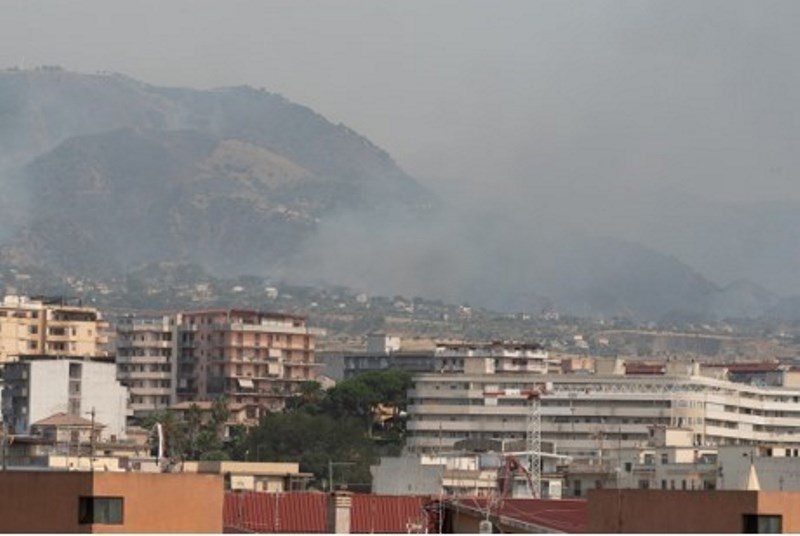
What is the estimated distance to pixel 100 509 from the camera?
32.9m

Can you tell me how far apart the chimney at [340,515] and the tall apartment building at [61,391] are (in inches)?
4620

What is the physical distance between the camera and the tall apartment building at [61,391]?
167 meters

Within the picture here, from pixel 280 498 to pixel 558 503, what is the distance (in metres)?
5.38

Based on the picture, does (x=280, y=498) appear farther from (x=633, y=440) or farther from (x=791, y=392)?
(x=791, y=392)

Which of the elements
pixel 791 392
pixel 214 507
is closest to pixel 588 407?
pixel 791 392

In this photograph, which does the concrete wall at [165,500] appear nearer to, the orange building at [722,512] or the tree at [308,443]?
the orange building at [722,512]

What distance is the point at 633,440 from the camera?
170125 millimetres

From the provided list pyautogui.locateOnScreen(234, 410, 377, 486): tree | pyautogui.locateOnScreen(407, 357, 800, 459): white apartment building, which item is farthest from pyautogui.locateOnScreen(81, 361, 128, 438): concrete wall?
pyautogui.locateOnScreen(407, 357, 800, 459): white apartment building

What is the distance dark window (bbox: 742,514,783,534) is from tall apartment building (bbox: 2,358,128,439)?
131707 mm

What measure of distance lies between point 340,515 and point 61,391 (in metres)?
126

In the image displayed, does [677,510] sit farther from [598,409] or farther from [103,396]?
[598,409]

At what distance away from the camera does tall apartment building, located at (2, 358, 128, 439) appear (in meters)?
167

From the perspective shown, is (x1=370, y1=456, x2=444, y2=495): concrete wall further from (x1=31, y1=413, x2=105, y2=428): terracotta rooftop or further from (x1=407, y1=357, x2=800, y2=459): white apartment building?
(x1=407, y1=357, x2=800, y2=459): white apartment building

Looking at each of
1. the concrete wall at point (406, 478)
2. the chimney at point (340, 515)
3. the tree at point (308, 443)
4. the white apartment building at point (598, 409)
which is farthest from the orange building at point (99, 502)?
the white apartment building at point (598, 409)
